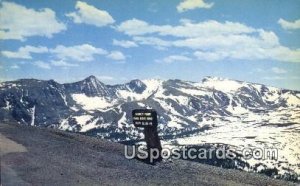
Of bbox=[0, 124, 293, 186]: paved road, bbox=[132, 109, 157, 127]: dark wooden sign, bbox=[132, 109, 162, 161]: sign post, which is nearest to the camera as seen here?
bbox=[0, 124, 293, 186]: paved road

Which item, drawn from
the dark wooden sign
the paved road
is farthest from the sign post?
the paved road

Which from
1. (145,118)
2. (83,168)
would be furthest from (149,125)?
(83,168)

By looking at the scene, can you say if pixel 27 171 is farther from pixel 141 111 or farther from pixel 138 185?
pixel 141 111

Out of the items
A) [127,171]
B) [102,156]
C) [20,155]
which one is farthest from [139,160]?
[20,155]

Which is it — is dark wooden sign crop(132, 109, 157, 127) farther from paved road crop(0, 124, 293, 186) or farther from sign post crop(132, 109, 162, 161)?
paved road crop(0, 124, 293, 186)

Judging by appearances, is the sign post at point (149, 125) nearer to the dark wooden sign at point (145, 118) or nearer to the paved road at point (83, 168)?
the dark wooden sign at point (145, 118)

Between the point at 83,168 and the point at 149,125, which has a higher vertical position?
the point at 149,125

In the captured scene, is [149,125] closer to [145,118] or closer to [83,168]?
[145,118]
